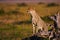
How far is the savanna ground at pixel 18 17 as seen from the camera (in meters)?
2.70

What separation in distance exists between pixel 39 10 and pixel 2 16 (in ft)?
1.82

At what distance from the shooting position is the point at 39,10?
2.85 meters

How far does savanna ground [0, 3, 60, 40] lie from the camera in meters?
2.70

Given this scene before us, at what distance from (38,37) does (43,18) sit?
0.46 metres

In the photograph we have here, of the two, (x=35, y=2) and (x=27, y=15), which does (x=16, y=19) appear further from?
(x=35, y=2)

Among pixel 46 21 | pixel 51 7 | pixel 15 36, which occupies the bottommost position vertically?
pixel 15 36

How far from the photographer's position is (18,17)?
9.44ft

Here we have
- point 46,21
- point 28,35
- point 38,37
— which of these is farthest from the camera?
point 46,21

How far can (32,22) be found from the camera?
2.65 metres

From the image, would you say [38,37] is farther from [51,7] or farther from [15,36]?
[51,7]

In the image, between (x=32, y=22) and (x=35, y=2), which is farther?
(x=35, y=2)

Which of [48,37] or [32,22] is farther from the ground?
[32,22]

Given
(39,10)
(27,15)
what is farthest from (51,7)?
(27,15)

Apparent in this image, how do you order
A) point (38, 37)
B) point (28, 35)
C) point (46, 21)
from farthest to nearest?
point (46, 21)
point (28, 35)
point (38, 37)
